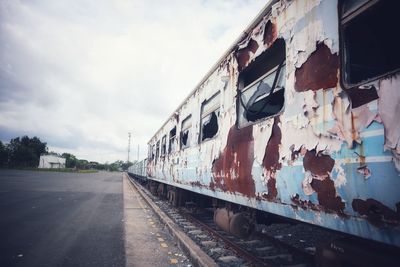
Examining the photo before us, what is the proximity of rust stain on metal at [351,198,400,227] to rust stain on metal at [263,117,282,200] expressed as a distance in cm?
102

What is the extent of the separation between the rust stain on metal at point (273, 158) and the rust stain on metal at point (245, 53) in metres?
1.28

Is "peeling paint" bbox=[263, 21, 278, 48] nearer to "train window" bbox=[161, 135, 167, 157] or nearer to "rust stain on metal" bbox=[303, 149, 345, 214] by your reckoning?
"rust stain on metal" bbox=[303, 149, 345, 214]

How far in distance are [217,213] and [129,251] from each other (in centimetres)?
166

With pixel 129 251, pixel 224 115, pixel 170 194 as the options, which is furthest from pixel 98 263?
pixel 170 194

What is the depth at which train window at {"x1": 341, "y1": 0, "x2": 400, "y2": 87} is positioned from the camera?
2230 mm

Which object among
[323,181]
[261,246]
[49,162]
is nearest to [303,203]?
[323,181]

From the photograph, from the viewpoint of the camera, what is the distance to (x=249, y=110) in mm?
4195

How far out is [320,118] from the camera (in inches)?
96.3

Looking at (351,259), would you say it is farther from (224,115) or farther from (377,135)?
(224,115)

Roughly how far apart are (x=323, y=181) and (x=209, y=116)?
375 centimetres

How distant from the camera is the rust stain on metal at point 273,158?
3051 millimetres

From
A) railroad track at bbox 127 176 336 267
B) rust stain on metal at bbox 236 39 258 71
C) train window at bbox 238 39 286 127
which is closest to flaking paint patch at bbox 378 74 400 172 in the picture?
train window at bbox 238 39 286 127

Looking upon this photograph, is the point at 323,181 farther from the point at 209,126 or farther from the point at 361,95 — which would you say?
the point at 209,126

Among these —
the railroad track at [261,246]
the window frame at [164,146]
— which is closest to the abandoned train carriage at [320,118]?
the railroad track at [261,246]
